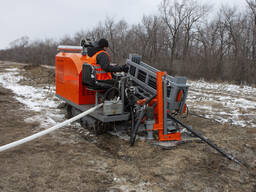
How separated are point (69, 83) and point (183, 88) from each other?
2948 millimetres

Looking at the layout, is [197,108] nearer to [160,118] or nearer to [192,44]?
[160,118]

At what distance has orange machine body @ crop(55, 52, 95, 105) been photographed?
5.74 metres

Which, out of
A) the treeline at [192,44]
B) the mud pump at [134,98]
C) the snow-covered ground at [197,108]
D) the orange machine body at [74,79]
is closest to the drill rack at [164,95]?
the mud pump at [134,98]

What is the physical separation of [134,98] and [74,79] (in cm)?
165

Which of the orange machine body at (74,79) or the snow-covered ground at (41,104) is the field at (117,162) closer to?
the snow-covered ground at (41,104)

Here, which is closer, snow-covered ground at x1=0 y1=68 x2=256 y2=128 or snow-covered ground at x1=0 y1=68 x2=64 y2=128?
snow-covered ground at x1=0 y1=68 x2=64 y2=128

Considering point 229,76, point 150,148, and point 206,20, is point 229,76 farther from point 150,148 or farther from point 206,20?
point 150,148

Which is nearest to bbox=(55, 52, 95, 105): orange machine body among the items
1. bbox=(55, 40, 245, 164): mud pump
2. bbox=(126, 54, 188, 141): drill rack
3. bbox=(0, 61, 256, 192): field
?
bbox=(55, 40, 245, 164): mud pump

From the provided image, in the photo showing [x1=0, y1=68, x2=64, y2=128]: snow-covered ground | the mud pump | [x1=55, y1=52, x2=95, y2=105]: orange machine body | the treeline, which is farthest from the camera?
the treeline

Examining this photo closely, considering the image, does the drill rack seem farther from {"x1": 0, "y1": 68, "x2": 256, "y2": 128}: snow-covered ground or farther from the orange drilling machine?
{"x1": 0, "y1": 68, "x2": 256, "y2": 128}: snow-covered ground

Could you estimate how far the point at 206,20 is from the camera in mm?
31766

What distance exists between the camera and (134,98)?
17.2 ft

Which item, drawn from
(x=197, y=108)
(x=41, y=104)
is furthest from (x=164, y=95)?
(x=41, y=104)

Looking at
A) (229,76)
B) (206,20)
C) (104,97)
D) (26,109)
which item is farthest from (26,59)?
(104,97)
